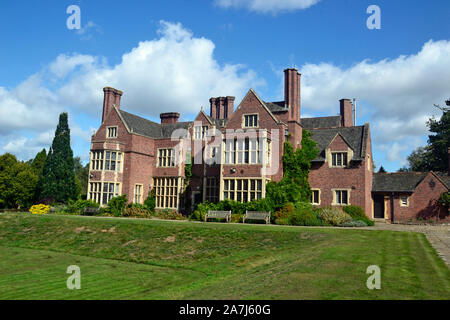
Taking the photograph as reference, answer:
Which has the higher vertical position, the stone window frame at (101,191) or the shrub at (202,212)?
the stone window frame at (101,191)

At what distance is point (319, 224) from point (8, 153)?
43.2m

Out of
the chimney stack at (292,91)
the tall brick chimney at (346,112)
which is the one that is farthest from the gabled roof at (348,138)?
the tall brick chimney at (346,112)

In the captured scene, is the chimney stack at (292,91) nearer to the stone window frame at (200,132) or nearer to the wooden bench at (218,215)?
the stone window frame at (200,132)

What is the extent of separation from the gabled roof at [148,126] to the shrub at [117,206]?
23.3 ft

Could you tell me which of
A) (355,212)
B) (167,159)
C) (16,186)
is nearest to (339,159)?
(355,212)

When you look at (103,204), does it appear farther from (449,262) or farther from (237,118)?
(449,262)

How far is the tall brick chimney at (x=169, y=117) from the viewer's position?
43875 mm

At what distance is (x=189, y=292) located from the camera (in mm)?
9297

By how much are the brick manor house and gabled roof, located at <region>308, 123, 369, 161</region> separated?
0.09m

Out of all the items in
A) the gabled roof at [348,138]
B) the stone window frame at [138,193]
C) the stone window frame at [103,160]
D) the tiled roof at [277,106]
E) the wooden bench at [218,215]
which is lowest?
the wooden bench at [218,215]

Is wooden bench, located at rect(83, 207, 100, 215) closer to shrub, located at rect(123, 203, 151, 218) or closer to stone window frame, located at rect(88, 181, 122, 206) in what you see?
stone window frame, located at rect(88, 181, 122, 206)

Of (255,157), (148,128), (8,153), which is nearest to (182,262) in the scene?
(255,157)

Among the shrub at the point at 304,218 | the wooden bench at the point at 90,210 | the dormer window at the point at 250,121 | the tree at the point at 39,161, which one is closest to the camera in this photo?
the shrub at the point at 304,218

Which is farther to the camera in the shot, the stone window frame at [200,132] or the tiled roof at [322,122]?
the tiled roof at [322,122]
